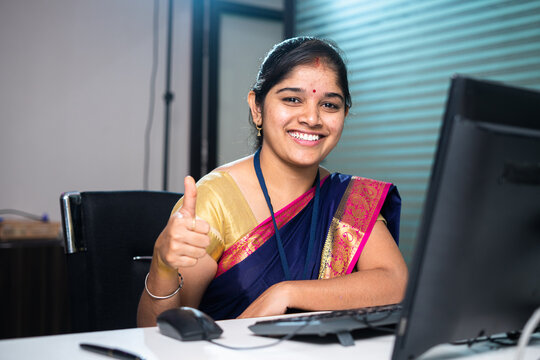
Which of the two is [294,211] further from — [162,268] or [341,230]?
[162,268]

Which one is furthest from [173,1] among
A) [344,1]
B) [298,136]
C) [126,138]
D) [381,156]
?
[298,136]

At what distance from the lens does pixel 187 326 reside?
0.81 meters

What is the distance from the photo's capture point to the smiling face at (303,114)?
58.2 inches

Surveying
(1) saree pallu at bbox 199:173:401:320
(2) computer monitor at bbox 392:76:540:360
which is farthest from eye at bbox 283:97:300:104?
(2) computer monitor at bbox 392:76:540:360

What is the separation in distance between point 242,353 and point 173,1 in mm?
3085

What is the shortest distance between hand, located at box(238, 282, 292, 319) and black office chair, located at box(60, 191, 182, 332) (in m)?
0.37

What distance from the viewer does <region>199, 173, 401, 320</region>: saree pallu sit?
137 centimetres

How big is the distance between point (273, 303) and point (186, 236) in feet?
0.82

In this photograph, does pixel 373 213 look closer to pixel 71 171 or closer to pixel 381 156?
pixel 381 156

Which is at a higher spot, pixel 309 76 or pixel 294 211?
pixel 309 76

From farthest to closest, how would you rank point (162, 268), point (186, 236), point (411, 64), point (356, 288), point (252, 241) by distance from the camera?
point (411, 64) → point (252, 241) → point (356, 288) → point (162, 268) → point (186, 236)

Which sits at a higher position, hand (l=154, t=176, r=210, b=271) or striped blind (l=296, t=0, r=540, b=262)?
striped blind (l=296, t=0, r=540, b=262)

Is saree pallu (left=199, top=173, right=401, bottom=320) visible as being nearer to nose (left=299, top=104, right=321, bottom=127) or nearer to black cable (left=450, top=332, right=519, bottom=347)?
nose (left=299, top=104, right=321, bottom=127)

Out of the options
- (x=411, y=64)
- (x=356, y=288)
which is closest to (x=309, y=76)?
(x=356, y=288)
